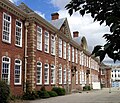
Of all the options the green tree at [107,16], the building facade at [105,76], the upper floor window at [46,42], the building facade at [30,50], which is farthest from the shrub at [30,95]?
the building facade at [105,76]

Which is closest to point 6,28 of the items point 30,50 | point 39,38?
point 30,50

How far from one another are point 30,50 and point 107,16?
77.8ft

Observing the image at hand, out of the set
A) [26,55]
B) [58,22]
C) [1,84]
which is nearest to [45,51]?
[26,55]

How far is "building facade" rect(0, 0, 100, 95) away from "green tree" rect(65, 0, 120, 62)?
1869 cm

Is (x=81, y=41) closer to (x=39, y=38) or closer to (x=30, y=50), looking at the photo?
(x=39, y=38)

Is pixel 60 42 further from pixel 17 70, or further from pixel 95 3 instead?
pixel 95 3

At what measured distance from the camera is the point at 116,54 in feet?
12.7

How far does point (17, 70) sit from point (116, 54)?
22088mm

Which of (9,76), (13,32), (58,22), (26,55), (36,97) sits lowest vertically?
(36,97)

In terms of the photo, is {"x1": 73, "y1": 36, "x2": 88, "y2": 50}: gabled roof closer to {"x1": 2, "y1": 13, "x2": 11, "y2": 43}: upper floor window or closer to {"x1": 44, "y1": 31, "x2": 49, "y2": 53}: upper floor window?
{"x1": 44, "y1": 31, "x2": 49, "y2": 53}: upper floor window

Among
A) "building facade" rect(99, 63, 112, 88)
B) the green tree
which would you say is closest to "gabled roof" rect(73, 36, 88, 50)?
"building facade" rect(99, 63, 112, 88)

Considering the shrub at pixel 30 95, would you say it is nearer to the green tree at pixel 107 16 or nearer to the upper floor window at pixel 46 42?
the upper floor window at pixel 46 42

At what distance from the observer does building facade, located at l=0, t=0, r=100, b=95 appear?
77.5 ft

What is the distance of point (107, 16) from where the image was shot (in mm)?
4016
